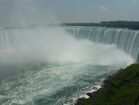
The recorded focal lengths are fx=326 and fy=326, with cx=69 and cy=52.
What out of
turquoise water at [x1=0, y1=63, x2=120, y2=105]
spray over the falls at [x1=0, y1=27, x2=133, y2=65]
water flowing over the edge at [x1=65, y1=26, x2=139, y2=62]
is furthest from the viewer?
spray over the falls at [x1=0, y1=27, x2=133, y2=65]

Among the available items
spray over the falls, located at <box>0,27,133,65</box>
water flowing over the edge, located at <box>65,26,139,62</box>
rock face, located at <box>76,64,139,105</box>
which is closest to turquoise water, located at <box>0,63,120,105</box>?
rock face, located at <box>76,64,139,105</box>

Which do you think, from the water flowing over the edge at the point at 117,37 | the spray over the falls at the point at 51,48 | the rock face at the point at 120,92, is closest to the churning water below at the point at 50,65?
the spray over the falls at the point at 51,48

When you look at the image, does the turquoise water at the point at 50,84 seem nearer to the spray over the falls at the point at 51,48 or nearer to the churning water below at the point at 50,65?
the churning water below at the point at 50,65

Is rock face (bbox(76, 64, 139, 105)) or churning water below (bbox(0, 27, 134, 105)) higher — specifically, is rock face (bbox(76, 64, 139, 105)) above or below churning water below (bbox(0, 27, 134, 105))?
above

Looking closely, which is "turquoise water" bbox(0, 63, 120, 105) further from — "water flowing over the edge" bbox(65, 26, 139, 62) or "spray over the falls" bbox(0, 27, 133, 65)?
"water flowing over the edge" bbox(65, 26, 139, 62)

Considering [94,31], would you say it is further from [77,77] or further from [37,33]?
[77,77]

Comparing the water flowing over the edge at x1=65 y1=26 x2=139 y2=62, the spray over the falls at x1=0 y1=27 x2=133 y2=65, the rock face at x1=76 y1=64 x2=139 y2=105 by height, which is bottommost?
the spray over the falls at x1=0 y1=27 x2=133 y2=65
